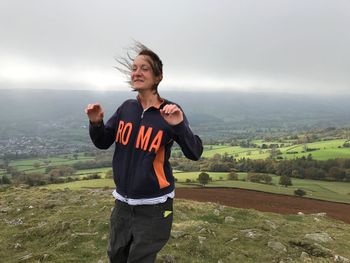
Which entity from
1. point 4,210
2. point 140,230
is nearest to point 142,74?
point 140,230

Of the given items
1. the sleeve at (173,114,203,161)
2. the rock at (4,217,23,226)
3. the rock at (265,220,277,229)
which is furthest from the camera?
the rock at (4,217,23,226)

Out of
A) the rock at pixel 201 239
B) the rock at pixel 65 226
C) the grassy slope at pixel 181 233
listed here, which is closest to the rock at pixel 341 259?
the grassy slope at pixel 181 233

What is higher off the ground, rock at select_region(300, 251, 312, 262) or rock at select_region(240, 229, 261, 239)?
rock at select_region(240, 229, 261, 239)

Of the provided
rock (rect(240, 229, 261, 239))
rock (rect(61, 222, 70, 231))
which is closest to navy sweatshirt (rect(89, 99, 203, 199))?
rock (rect(240, 229, 261, 239))

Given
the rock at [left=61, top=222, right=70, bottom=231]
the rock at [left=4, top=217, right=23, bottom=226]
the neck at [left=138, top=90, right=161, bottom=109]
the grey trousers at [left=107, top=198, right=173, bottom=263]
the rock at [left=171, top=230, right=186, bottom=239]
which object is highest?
the neck at [left=138, top=90, right=161, bottom=109]

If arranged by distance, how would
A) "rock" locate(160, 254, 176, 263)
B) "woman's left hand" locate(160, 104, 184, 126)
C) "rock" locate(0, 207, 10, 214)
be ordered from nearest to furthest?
"woman's left hand" locate(160, 104, 184, 126)
"rock" locate(160, 254, 176, 263)
"rock" locate(0, 207, 10, 214)

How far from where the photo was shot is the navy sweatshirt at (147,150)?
3605 mm

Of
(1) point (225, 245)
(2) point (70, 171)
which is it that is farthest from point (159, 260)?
(2) point (70, 171)

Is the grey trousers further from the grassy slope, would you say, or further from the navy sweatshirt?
the grassy slope

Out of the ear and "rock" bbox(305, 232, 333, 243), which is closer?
the ear

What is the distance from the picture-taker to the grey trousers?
369 cm

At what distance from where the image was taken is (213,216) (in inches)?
432

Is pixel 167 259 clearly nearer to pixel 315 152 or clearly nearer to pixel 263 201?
pixel 263 201

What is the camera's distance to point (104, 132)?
13.5 ft
